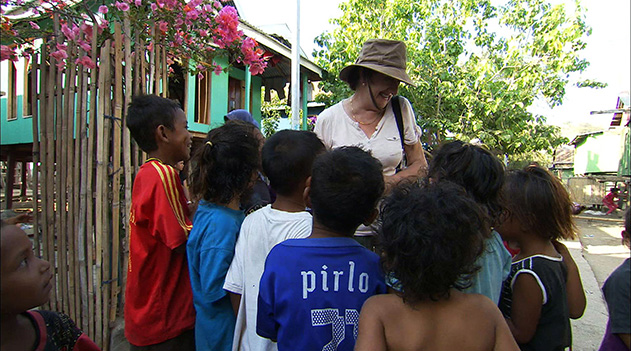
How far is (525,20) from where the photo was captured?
11.6 m

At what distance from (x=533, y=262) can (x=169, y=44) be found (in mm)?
2962

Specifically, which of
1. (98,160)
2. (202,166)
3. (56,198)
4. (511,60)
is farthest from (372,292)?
(511,60)

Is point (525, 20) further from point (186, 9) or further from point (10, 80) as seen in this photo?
point (10, 80)

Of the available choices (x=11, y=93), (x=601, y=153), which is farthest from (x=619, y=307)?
(x=601, y=153)

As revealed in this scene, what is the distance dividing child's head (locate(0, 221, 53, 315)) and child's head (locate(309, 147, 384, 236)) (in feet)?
2.74

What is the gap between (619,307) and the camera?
48.2 inches

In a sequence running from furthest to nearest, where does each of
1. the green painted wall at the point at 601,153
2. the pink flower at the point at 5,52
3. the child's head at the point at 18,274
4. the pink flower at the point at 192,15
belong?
the green painted wall at the point at 601,153 < the pink flower at the point at 192,15 < the pink flower at the point at 5,52 < the child's head at the point at 18,274

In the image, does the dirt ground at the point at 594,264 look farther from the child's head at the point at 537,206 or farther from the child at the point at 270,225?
the child at the point at 270,225

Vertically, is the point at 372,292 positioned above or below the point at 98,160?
below

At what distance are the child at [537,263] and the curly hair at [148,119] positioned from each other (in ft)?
5.43

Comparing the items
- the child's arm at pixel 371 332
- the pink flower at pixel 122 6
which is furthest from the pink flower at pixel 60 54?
the child's arm at pixel 371 332

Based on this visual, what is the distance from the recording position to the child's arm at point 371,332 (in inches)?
46.8

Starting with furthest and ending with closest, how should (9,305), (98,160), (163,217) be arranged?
1. (98,160)
2. (163,217)
3. (9,305)

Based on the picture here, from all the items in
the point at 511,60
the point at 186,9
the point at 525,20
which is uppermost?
the point at 525,20
